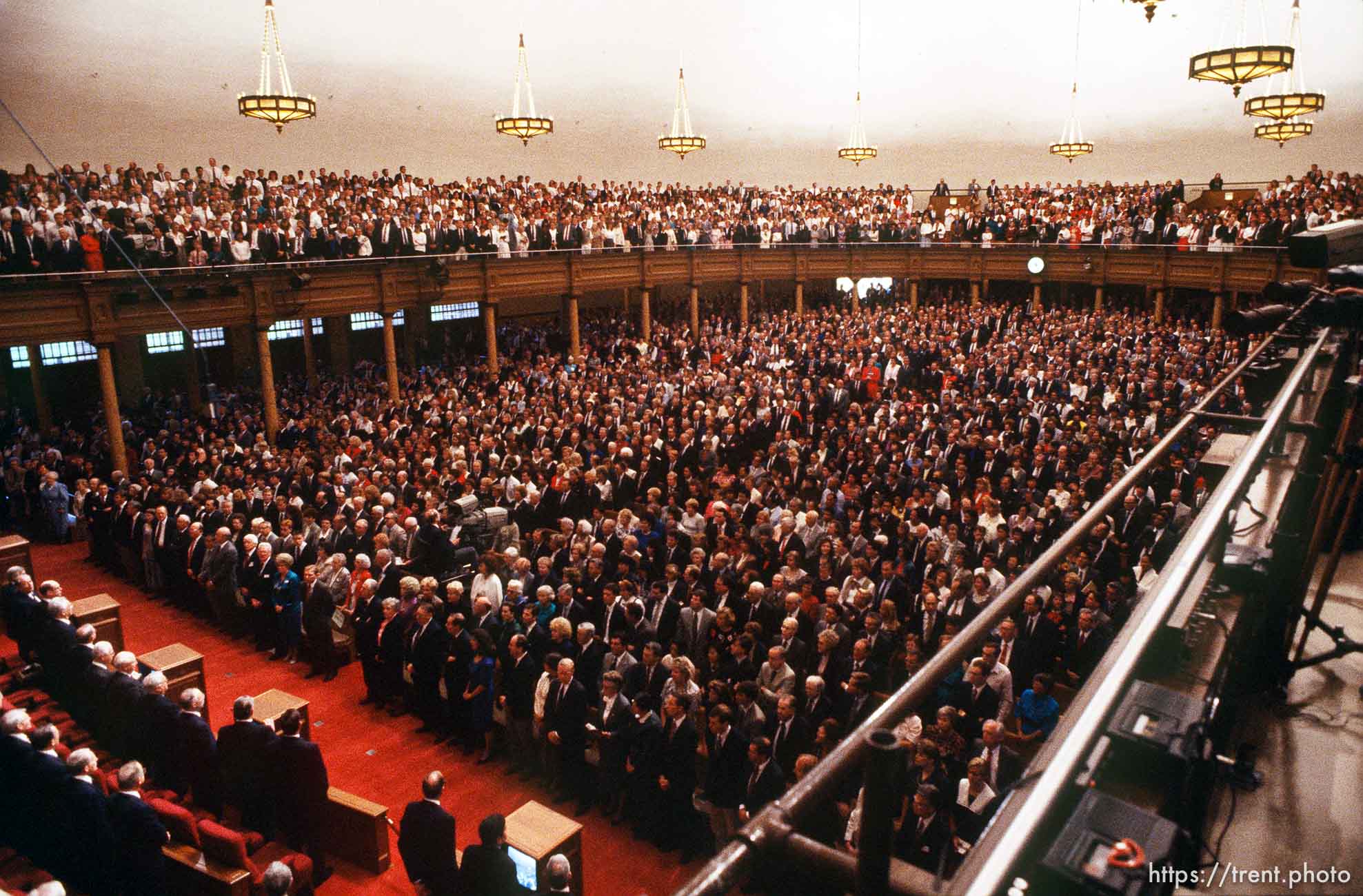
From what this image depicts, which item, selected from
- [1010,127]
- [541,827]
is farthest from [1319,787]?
[1010,127]

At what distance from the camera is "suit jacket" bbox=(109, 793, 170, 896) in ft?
16.8

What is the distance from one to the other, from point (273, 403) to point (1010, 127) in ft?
91.5

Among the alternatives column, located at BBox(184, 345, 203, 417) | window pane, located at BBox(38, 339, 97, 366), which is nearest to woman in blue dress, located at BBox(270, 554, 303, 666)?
column, located at BBox(184, 345, 203, 417)

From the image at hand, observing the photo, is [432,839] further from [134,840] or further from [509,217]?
[509,217]

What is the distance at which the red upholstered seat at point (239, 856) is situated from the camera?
5.54m

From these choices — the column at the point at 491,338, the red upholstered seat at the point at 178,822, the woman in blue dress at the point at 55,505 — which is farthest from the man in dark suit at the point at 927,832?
the column at the point at 491,338

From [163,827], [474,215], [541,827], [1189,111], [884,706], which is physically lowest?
[541,827]

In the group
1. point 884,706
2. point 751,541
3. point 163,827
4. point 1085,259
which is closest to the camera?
point 884,706

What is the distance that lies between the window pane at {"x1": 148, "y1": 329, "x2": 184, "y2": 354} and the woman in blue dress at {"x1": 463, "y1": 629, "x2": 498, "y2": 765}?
52.9ft

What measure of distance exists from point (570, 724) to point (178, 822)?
8.89 feet

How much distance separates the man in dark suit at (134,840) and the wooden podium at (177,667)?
2.26 meters

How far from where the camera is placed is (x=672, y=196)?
2580 cm

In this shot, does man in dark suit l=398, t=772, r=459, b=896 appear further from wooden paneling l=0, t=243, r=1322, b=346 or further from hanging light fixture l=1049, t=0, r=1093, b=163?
hanging light fixture l=1049, t=0, r=1093, b=163

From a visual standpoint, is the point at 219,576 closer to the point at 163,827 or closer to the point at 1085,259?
the point at 163,827
